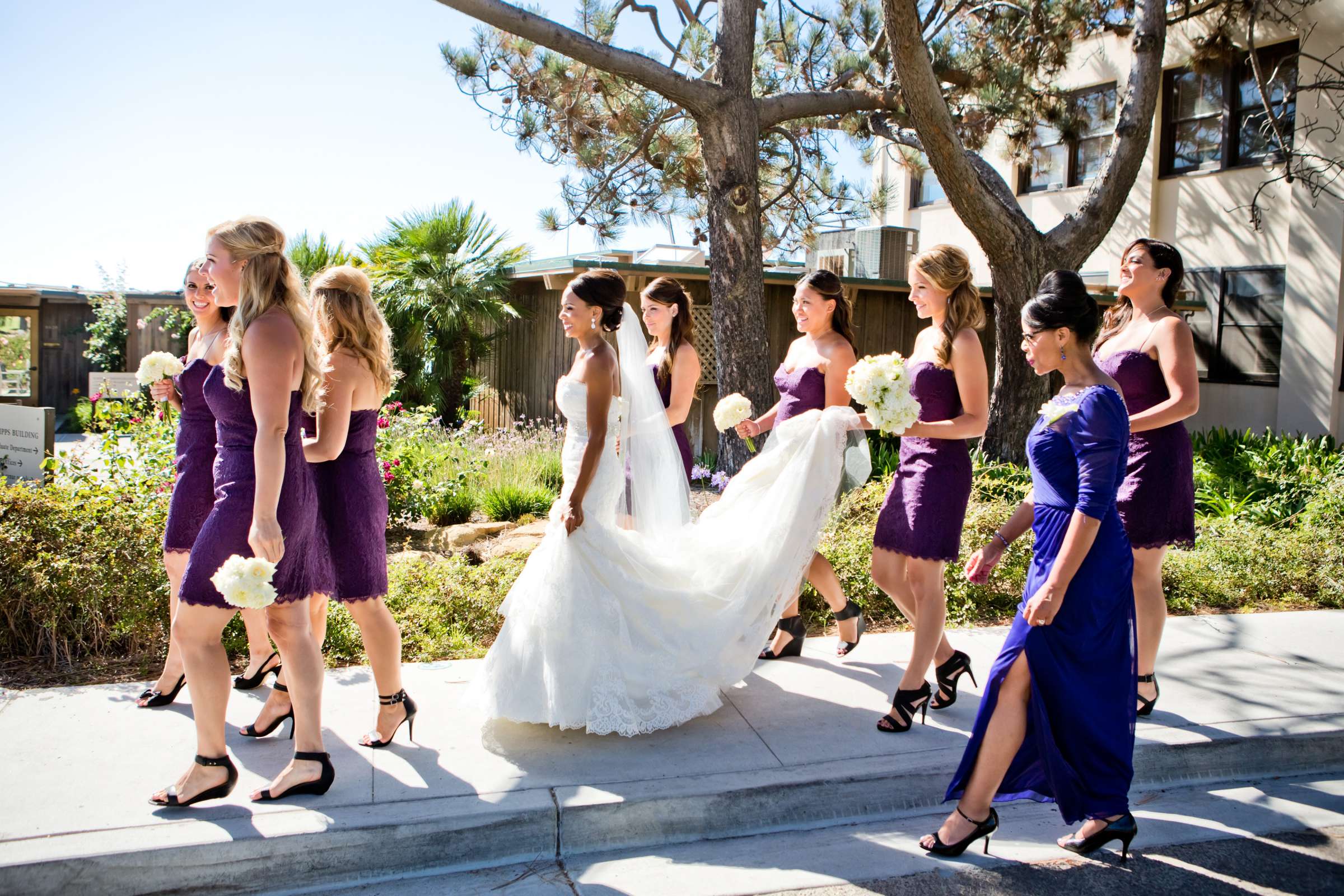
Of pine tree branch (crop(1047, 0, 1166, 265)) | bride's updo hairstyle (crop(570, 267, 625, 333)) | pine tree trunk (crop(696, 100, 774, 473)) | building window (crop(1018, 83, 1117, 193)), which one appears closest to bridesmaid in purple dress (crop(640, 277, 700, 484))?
bride's updo hairstyle (crop(570, 267, 625, 333))

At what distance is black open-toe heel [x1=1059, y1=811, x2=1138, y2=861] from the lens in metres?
3.54

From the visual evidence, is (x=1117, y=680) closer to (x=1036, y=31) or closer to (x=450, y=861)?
(x=450, y=861)

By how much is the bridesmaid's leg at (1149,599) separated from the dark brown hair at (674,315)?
8.95ft

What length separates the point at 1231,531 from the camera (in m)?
8.18

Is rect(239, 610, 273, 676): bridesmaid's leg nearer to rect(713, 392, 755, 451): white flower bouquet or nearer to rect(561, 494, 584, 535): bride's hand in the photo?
rect(561, 494, 584, 535): bride's hand

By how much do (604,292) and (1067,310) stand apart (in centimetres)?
204

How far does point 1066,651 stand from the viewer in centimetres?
343

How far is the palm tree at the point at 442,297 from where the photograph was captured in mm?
15672

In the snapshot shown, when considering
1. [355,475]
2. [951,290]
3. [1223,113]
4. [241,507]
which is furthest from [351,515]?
[1223,113]

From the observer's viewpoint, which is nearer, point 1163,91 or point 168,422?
point 168,422

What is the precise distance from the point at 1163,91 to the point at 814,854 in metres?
16.9

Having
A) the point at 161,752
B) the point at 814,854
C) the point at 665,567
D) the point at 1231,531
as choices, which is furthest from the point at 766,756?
the point at 1231,531

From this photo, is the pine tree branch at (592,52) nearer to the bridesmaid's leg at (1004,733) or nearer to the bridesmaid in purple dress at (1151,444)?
A: the bridesmaid in purple dress at (1151,444)

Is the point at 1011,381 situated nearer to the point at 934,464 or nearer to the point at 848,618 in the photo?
the point at 848,618
